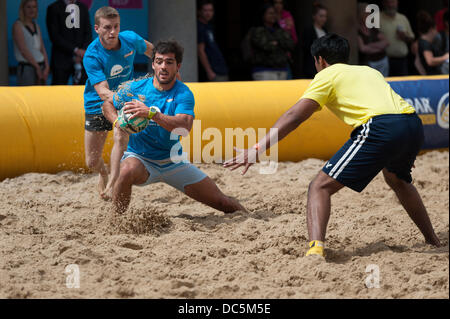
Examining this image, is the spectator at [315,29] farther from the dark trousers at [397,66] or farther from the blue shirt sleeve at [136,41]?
the blue shirt sleeve at [136,41]

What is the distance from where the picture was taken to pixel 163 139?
5480 mm

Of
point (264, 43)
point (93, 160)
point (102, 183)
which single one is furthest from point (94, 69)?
point (264, 43)

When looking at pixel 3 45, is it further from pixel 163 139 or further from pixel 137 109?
pixel 137 109

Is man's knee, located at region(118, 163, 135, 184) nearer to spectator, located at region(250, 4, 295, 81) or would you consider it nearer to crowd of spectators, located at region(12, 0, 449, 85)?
crowd of spectators, located at region(12, 0, 449, 85)

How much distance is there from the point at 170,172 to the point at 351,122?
5.29 feet

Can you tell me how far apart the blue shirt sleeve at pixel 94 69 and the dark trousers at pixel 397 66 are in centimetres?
658

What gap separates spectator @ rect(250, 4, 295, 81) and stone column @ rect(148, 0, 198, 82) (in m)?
0.91

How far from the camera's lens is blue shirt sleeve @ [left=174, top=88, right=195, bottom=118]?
5270 mm

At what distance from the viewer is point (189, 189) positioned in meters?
5.64

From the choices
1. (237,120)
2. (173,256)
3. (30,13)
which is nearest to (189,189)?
(173,256)

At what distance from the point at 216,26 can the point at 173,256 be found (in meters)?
10.2

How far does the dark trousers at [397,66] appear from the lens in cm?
1142

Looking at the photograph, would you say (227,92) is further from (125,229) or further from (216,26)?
(216,26)

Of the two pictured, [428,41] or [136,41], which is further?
[428,41]
